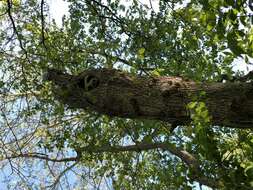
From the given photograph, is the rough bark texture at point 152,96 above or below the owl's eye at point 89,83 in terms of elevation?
below

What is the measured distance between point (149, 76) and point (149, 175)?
5.69 metres

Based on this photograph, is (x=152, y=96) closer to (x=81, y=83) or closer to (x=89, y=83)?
(x=89, y=83)

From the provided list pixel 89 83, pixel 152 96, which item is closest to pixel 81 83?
pixel 89 83

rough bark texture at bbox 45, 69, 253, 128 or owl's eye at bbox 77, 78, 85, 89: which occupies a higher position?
owl's eye at bbox 77, 78, 85, 89

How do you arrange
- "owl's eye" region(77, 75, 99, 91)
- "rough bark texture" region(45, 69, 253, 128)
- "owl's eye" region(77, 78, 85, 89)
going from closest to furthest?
"rough bark texture" region(45, 69, 253, 128), "owl's eye" region(77, 75, 99, 91), "owl's eye" region(77, 78, 85, 89)

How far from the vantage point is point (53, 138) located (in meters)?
9.54

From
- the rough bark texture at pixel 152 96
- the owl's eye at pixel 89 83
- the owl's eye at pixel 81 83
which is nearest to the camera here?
the rough bark texture at pixel 152 96

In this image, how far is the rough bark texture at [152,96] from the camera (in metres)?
4.75

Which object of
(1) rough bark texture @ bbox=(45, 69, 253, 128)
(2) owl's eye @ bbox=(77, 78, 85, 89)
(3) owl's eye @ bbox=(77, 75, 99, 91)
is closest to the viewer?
(1) rough bark texture @ bbox=(45, 69, 253, 128)

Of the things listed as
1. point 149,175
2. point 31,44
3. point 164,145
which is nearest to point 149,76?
point 164,145

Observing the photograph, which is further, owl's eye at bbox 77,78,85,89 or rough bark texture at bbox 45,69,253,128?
owl's eye at bbox 77,78,85,89

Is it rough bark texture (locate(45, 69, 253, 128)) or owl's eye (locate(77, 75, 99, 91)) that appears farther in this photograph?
owl's eye (locate(77, 75, 99, 91))

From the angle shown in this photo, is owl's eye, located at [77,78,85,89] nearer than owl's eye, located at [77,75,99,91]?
No

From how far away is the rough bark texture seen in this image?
4.75 meters
